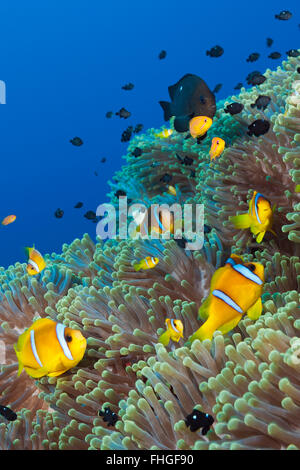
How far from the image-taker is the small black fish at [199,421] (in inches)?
47.1

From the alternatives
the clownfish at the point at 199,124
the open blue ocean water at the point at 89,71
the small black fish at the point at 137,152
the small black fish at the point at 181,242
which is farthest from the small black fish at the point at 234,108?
the open blue ocean water at the point at 89,71

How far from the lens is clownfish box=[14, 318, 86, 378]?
174 centimetres

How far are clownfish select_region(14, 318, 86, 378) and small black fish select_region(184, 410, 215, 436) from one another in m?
0.68

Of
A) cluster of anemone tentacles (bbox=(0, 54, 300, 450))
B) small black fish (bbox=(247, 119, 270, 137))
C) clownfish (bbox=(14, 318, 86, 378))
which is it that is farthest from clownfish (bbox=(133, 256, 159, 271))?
small black fish (bbox=(247, 119, 270, 137))

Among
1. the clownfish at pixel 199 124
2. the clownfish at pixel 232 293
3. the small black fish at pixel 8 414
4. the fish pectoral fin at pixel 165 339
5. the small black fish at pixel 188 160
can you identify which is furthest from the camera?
the small black fish at pixel 188 160

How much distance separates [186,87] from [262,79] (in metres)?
1.15

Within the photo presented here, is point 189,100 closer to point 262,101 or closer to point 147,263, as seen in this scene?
point 262,101

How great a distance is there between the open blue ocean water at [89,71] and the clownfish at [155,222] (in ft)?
145

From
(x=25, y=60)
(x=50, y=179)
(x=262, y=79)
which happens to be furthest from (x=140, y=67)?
(x=262, y=79)

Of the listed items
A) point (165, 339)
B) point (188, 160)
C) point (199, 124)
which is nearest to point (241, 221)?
point (165, 339)

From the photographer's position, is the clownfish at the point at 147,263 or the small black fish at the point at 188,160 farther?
the small black fish at the point at 188,160

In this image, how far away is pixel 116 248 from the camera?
2.57 meters

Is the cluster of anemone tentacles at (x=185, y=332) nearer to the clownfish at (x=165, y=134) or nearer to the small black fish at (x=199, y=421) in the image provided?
the small black fish at (x=199, y=421)

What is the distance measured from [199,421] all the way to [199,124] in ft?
7.07
